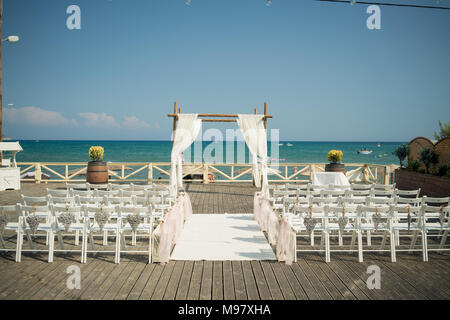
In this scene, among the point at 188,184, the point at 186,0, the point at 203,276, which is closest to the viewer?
the point at 203,276

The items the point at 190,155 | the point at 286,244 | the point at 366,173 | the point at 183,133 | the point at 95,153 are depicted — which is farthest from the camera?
the point at 190,155

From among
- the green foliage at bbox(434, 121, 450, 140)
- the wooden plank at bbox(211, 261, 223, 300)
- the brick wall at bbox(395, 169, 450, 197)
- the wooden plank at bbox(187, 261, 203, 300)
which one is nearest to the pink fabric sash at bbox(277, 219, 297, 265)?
the wooden plank at bbox(211, 261, 223, 300)

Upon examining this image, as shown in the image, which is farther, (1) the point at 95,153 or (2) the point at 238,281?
(1) the point at 95,153

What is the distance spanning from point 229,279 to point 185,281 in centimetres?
51

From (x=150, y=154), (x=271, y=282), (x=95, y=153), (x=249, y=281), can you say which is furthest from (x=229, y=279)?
(x=150, y=154)

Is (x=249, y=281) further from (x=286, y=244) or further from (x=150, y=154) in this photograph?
(x=150, y=154)

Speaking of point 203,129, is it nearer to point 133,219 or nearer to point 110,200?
point 110,200

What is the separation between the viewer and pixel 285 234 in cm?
414

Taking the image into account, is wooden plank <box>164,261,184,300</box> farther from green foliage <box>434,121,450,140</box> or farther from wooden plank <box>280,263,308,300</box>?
green foliage <box>434,121,450,140</box>

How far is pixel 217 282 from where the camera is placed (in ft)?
11.6

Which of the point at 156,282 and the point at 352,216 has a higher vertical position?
the point at 352,216

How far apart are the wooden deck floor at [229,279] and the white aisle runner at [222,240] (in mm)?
260
